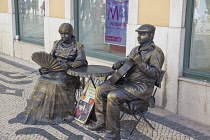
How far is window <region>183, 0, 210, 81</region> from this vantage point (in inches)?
199

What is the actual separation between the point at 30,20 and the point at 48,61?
6037mm

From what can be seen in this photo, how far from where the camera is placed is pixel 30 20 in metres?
10.3

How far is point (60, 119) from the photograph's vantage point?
15.8 ft

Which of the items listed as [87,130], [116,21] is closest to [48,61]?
[87,130]

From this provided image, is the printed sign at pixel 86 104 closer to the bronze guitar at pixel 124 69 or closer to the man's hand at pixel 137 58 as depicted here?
the bronze guitar at pixel 124 69

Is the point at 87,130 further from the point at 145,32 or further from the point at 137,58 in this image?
the point at 145,32

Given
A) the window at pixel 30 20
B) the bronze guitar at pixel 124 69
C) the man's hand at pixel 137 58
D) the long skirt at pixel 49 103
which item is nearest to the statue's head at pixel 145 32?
the bronze guitar at pixel 124 69

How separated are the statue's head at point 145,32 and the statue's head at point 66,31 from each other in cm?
125

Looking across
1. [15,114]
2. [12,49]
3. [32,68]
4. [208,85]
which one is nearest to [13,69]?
[32,68]

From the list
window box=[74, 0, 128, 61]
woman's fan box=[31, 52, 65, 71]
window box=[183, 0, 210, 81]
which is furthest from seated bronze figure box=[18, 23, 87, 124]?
window box=[74, 0, 128, 61]

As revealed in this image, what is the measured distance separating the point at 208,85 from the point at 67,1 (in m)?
4.48

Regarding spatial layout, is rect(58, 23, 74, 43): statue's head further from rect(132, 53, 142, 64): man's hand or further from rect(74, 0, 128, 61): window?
rect(74, 0, 128, 61): window

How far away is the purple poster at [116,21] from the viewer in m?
6.76

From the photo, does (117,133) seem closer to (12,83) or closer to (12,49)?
(12,83)
